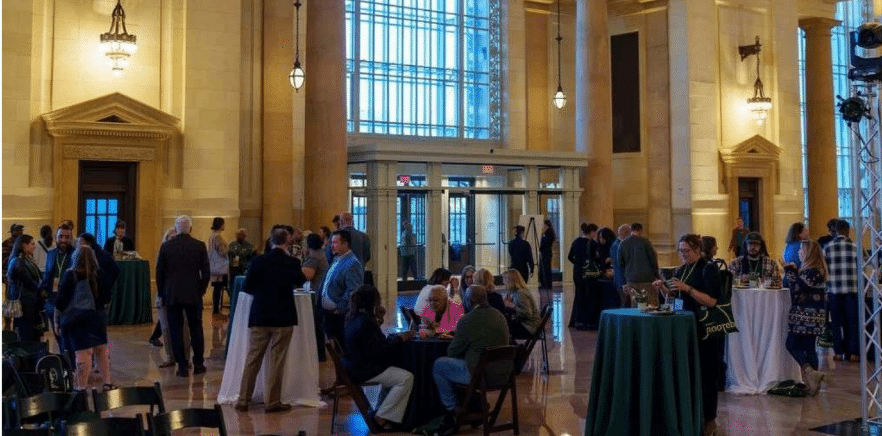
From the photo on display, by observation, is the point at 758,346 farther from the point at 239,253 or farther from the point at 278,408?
the point at 239,253

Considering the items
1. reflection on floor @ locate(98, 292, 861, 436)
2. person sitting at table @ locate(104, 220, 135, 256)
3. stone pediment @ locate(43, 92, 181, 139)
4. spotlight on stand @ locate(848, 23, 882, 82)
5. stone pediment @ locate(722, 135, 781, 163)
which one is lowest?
reflection on floor @ locate(98, 292, 861, 436)

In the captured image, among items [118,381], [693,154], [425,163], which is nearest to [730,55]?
[693,154]

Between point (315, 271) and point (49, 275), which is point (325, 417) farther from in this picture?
point (49, 275)

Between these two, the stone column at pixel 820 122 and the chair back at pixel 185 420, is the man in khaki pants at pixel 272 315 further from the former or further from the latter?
the stone column at pixel 820 122

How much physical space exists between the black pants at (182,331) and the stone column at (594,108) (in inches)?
512

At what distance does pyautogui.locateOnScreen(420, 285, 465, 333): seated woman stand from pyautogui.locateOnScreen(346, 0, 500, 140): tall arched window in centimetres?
1336

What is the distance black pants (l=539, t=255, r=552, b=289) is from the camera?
778 inches

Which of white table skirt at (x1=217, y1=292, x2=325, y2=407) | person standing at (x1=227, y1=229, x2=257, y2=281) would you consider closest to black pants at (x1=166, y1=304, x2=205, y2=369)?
white table skirt at (x1=217, y1=292, x2=325, y2=407)

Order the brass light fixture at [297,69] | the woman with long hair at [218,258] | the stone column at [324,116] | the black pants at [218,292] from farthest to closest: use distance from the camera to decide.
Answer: the stone column at [324,116], the brass light fixture at [297,69], the black pants at [218,292], the woman with long hair at [218,258]

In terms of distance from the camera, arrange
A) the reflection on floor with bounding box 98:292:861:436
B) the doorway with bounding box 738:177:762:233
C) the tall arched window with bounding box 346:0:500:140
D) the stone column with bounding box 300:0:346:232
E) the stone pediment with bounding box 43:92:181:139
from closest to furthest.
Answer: the reflection on floor with bounding box 98:292:861:436 < the stone pediment with bounding box 43:92:181:139 < the stone column with bounding box 300:0:346:232 < the tall arched window with bounding box 346:0:500:140 < the doorway with bounding box 738:177:762:233

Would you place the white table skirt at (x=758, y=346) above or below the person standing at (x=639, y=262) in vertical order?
below

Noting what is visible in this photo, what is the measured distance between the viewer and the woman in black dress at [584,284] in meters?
14.0

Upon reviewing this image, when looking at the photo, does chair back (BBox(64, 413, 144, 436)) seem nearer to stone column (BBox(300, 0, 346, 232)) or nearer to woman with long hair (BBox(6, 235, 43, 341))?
woman with long hair (BBox(6, 235, 43, 341))

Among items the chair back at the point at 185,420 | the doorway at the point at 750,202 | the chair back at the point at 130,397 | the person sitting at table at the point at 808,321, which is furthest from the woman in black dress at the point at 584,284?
the doorway at the point at 750,202
